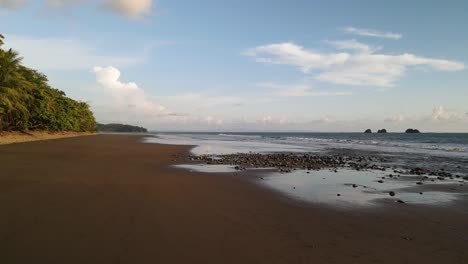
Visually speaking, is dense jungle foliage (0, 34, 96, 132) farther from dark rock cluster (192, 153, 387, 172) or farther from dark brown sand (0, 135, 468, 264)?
dark brown sand (0, 135, 468, 264)

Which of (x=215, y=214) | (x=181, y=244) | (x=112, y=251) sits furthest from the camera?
(x=215, y=214)

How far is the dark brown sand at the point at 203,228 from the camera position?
5086 mm

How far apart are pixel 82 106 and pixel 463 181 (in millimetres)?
92303

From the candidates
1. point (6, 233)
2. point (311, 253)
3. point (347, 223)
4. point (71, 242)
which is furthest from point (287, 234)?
point (6, 233)

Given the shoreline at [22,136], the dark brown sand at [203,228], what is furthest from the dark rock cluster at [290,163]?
the shoreline at [22,136]

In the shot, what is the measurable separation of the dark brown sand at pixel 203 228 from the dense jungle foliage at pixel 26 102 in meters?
33.5

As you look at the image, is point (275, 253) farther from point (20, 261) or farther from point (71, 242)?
point (20, 261)

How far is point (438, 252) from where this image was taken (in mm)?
5531

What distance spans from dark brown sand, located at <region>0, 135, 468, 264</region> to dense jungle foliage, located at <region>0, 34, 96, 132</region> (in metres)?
33.5

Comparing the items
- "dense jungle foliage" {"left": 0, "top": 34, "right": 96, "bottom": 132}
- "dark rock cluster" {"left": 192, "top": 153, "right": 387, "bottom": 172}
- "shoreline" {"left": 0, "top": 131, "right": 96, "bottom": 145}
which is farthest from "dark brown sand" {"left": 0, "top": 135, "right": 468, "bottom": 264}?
"dense jungle foliage" {"left": 0, "top": 34, "right": 96, "bottom": 132}

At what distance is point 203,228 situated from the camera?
21.3 ft

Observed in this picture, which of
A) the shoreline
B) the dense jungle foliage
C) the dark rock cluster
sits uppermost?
the dense jungle foliage

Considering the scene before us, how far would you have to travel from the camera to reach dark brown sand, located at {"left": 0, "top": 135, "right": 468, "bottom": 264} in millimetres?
5086

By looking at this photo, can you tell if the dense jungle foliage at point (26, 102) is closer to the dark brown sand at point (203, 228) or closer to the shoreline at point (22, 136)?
the shoreline at point (22, 136)
